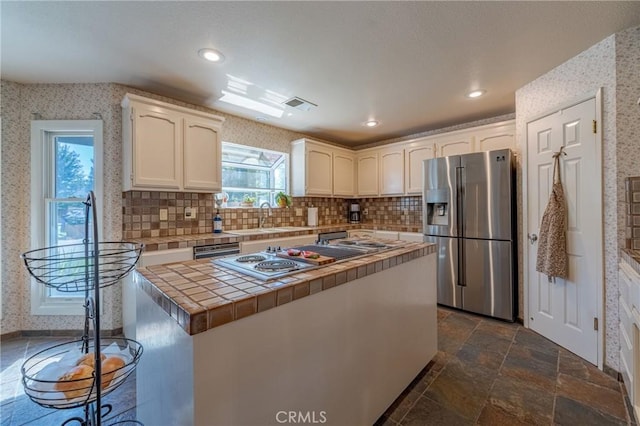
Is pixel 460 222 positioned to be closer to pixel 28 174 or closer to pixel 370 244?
pixel 370 244

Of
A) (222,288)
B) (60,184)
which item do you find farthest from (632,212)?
(60,184)

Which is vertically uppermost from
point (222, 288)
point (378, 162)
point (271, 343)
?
point (378, 162)

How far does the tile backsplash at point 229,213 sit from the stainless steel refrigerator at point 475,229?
0.64m

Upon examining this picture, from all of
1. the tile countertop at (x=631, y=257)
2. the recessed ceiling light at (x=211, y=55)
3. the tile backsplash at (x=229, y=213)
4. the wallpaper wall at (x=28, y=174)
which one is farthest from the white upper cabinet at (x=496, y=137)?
the wallpaper wall at (x=28, y=174)

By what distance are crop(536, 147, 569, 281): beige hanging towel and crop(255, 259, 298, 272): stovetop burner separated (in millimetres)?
2168

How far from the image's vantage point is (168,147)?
2609mm

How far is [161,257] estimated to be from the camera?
2.27m

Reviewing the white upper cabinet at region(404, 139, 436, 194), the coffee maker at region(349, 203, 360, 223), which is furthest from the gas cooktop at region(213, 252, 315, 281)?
the coffee maker at region(349, 203, 360, 223)

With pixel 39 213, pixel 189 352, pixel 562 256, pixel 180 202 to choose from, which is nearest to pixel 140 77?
pixel 180 202

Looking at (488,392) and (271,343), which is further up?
(271,343)

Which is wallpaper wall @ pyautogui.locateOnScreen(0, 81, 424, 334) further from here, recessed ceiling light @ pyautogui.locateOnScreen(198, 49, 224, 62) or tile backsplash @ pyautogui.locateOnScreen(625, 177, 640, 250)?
tile backsplash @ pyautogui.locateOnScreen(625, 177, 640, 250)

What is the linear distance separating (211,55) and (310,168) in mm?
2067

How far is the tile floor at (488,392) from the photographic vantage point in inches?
59.8

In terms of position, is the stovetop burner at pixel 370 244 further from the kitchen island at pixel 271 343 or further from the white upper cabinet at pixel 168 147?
the white upper cabinet at pixel 168 147
